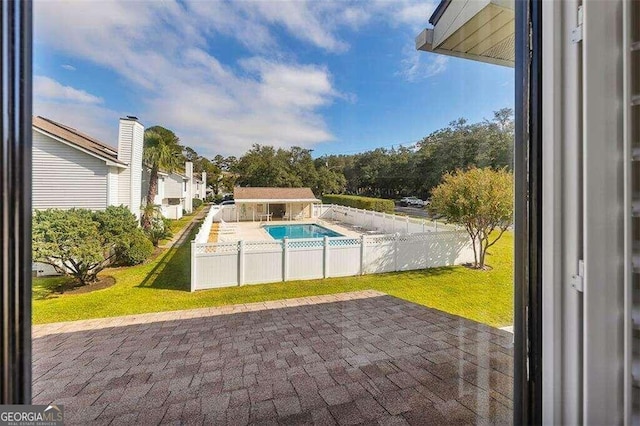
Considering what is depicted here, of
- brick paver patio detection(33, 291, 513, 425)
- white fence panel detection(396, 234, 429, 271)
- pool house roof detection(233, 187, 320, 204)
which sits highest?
pool house roof detection(233, 187, 320, 204)

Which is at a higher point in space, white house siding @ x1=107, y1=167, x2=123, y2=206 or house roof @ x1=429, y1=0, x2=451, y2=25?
house roof @ x1=429, y1=0, x2=451, y2=25

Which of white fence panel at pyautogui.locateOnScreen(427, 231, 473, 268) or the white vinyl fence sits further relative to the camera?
the white vinyl fence

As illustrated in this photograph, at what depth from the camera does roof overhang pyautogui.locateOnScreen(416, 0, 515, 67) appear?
1.11m

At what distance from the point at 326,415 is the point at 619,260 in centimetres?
131

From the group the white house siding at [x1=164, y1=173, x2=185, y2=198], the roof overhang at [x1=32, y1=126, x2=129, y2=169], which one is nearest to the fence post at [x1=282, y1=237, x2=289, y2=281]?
the white house siding at [x1=164, y1=173, x2=185, y2=198]

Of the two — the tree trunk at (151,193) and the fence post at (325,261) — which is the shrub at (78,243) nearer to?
the tree trunk at (151,193)

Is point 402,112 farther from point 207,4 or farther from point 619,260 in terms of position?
point 619,260

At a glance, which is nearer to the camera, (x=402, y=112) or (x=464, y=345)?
(x=464, y=345)

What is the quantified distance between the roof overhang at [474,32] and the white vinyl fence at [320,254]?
121 centimetres

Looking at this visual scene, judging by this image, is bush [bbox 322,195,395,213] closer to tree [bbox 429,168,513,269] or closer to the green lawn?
tree [bbox 429,168,513,269]

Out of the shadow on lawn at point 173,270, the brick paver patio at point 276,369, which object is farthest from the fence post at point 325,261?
the shadow on lawn at point 173,270

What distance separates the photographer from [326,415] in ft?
4.41

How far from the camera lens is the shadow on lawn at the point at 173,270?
222 centimetres

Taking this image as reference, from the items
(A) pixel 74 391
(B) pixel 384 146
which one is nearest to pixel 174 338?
(A) pixel 74 391
